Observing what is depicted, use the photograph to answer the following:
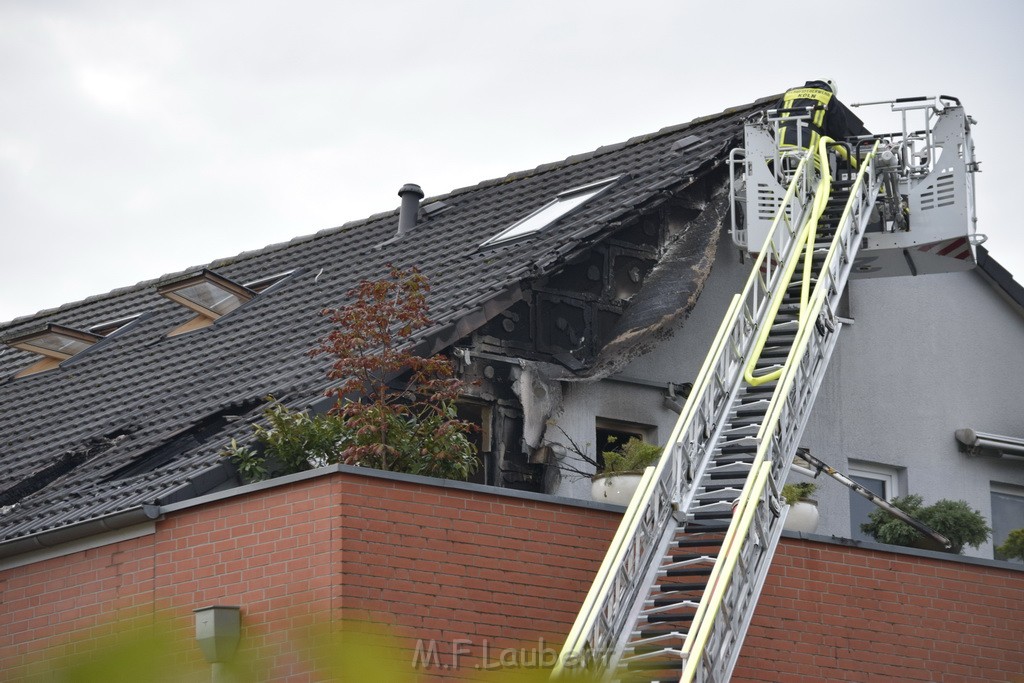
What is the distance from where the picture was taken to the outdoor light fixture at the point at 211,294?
15.4 m

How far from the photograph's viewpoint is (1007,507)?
15.6 m

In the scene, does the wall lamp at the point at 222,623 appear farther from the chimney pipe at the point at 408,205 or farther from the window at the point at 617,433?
the chimney pipe at the point at 408,205

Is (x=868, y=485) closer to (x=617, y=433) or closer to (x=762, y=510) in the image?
(x=617, y=433)

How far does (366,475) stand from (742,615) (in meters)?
2.56

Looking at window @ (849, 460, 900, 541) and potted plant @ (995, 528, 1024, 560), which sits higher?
window @ (849, 460, 900, 541)

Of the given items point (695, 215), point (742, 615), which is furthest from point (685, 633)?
point (695, 215)

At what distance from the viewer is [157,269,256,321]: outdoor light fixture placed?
15.4 metres

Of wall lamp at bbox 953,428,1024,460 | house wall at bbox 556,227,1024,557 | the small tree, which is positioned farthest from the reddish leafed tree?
wall lamp at bbox 953,428,1024,460

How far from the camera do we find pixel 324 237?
60.1ft

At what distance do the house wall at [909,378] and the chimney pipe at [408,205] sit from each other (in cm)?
429

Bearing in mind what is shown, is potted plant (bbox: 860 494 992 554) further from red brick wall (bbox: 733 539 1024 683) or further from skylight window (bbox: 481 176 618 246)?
skylight window (bbox: 481 176 618 246)

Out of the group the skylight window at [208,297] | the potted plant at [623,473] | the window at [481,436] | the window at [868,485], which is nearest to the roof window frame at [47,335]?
the skylight window at [208,297]

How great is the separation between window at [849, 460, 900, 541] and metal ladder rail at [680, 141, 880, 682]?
2.99 meters

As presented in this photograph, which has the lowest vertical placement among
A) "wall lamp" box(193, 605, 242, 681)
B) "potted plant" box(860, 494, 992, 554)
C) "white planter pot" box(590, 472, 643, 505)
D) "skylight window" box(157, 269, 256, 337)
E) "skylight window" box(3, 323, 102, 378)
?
"wall lamp" box(193, 605, 242, 681)
